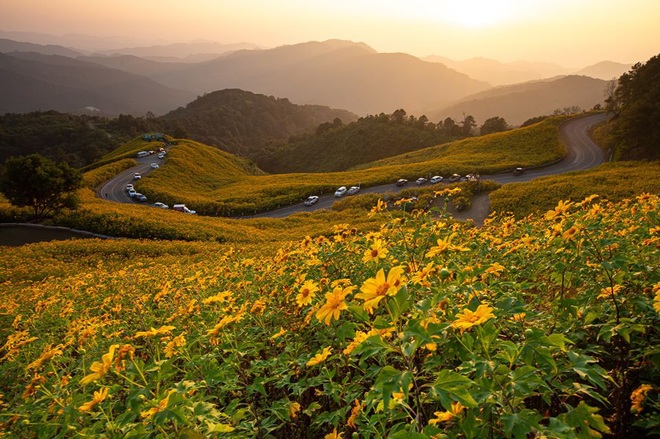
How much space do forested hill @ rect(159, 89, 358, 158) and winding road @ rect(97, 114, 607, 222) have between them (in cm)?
8717

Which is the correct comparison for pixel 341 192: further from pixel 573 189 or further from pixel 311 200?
pixel 573 189

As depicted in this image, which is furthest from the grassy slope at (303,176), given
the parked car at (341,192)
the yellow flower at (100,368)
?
the yellow flower at (100,368)

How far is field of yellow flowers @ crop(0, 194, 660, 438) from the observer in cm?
153

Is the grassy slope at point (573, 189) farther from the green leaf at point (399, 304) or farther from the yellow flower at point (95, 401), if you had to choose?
the yellow flower at point (95, 401)

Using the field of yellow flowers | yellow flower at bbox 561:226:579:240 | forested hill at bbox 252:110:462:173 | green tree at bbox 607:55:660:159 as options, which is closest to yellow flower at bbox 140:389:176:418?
the field of yellow flowers

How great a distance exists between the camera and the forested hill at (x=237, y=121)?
14600 centimetres

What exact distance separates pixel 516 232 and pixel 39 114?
173 meters

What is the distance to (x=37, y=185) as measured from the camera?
2794 centimetres

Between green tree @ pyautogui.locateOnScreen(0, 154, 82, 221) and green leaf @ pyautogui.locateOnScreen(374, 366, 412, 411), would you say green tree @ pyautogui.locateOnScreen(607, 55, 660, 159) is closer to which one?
green leaf @ pyautogui.locateOnScreen(374, 366, 412, 411)

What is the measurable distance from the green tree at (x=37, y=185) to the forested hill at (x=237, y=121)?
350 ft

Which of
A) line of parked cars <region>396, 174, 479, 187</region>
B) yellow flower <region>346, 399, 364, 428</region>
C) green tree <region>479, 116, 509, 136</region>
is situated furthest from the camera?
green tree <region>479, 116, 509, 136</region>

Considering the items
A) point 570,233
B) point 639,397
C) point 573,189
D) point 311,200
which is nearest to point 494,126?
point 311,200

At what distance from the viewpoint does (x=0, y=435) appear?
8.70 feet

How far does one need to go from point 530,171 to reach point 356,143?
6652 centimetres
